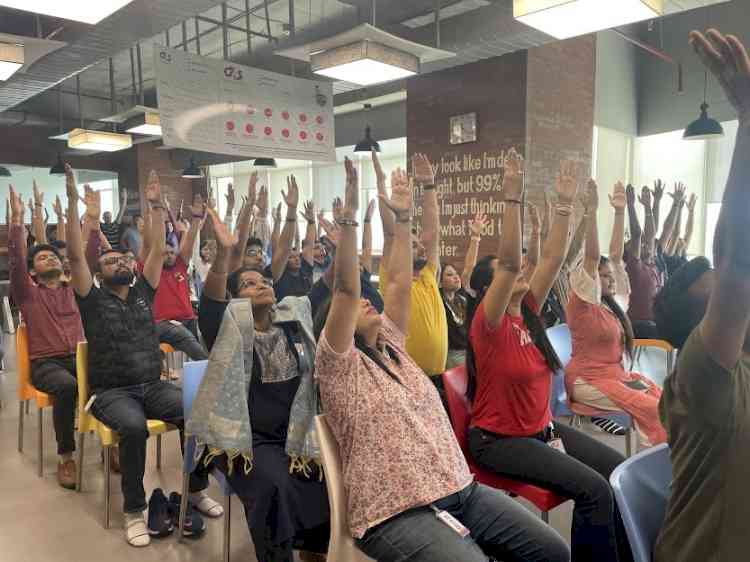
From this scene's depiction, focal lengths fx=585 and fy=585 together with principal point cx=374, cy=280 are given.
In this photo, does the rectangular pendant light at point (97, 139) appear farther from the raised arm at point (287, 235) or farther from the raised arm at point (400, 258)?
the raised arm at point (400, 258)

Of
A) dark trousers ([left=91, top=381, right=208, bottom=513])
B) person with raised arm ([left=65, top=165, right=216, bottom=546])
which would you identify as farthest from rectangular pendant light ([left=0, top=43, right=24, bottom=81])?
dark trousers ([left=91, top=381, right=208, bottom=513])

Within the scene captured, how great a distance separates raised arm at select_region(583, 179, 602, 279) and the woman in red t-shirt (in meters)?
0.66

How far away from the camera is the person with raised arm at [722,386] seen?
93 cm

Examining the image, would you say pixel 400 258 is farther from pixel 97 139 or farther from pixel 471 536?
pixel 97 139

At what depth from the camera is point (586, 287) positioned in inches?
110

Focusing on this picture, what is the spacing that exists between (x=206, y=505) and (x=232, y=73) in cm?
350

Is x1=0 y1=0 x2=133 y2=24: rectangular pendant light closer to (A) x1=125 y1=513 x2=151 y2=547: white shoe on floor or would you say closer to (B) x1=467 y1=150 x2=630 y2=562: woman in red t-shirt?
(B) x1=467 y1=150 x2=630 y2=562: woman in red t-shirt

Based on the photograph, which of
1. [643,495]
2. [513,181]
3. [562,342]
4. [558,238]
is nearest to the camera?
[643,495]

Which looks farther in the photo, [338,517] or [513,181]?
[513,181]

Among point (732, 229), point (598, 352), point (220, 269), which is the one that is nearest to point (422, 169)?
point (220, 269)

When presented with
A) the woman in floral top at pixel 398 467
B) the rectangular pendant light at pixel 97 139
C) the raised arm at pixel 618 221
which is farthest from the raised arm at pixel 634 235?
the rectangular pendant light at pixel 97 139

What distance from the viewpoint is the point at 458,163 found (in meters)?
5.96

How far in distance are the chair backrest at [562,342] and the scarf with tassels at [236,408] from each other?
1.54 metres

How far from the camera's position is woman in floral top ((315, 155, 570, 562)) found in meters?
1.57
